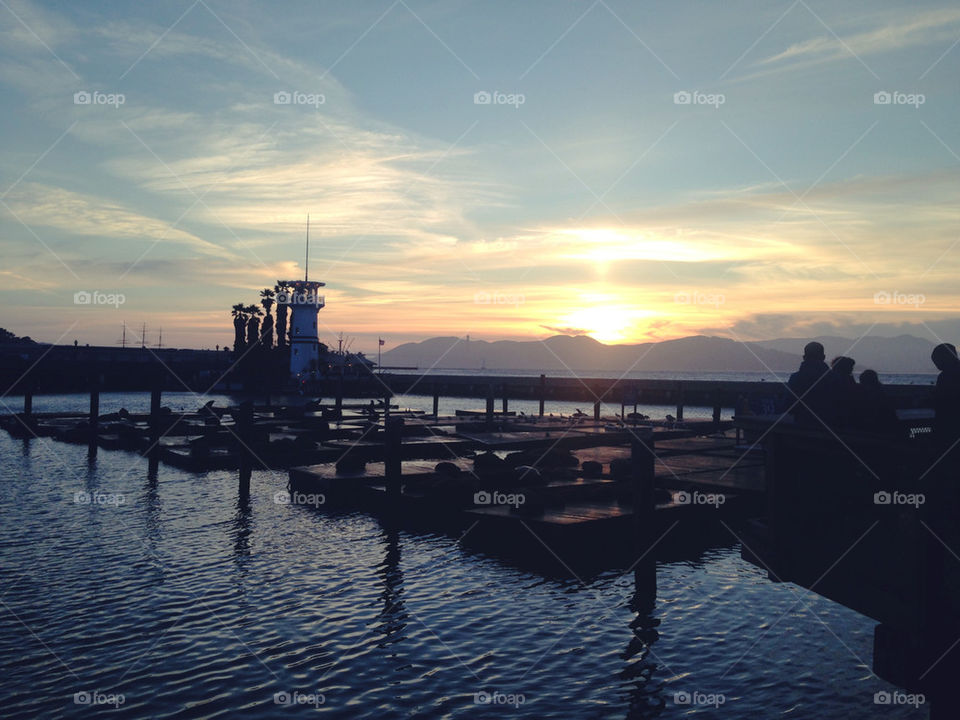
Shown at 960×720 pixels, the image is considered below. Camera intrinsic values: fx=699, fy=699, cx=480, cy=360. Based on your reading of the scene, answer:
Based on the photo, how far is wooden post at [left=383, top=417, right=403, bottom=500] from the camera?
22.5m

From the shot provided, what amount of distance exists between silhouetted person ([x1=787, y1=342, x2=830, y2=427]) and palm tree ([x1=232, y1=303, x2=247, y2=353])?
404 ft

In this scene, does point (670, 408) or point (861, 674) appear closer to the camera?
point (861, 674)

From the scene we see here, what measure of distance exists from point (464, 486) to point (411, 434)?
2252 centimetres

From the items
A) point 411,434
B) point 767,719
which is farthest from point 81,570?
point 411,434

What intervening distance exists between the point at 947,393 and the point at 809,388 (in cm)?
281

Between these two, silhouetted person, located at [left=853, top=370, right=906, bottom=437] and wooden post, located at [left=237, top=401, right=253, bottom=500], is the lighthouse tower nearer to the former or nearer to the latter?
wooden post, located at [left=237, top=401, right=253, bottom=500]

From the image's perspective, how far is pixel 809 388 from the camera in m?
11.2

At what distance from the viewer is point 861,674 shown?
1252 centimetres

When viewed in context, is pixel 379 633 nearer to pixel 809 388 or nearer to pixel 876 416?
pixel 809 388

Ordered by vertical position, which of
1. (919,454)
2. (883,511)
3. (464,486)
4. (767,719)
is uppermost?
(919,454)

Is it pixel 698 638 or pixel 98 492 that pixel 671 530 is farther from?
pixel 98 492

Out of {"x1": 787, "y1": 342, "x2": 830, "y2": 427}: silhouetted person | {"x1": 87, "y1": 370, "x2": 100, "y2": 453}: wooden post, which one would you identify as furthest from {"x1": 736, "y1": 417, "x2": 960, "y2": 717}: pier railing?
{"x1": 87, "y1": 370, "x2": 100, "y2": 453}: wooden post

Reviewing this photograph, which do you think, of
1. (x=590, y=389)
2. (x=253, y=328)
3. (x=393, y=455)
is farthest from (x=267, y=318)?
(x=393, y=455)

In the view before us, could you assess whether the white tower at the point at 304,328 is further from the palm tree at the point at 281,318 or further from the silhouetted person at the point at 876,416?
the silhouetted person at the point at 876,416
